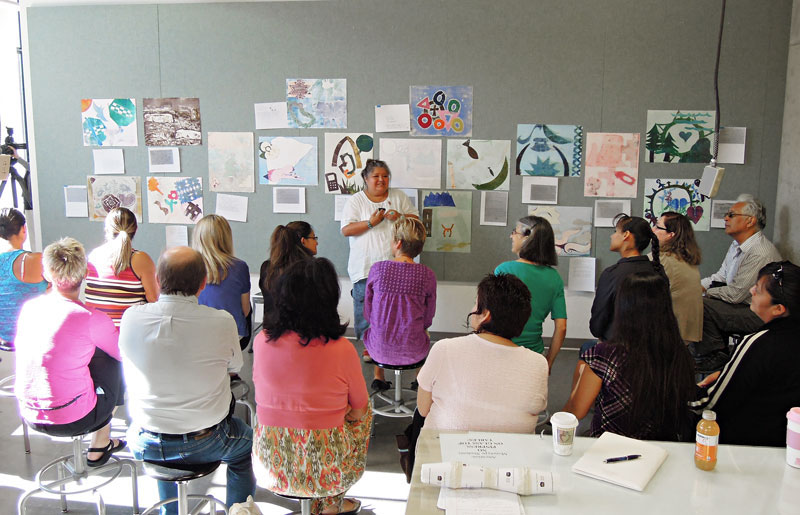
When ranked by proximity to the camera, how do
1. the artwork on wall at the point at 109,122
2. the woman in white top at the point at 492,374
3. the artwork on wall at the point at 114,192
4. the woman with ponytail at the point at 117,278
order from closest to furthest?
the woman in white top at the point at 492,374 < the woman with ponytail at the point at 117,278 < the artwork on wall at the point at 109,122 < the artwork on wall at the point at 114,192

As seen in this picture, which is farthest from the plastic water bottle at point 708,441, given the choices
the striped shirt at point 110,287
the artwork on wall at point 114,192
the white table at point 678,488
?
the artwork on wall at point 114,192

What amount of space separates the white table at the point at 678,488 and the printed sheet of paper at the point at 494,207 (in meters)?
3.17

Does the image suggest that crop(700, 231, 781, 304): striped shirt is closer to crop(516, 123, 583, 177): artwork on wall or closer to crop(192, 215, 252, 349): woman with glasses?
crop(516, 123, 583, 177): artwork on wall

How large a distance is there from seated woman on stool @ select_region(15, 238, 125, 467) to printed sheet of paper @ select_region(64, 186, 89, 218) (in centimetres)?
303

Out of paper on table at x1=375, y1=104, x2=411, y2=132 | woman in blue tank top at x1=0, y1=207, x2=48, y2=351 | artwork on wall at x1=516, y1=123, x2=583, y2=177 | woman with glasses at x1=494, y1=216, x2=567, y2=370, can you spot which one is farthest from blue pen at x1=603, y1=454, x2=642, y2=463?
paper on table at x1=375, y1=104, x2=411, y2=132

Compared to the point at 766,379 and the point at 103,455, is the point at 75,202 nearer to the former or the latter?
the point at 103,455

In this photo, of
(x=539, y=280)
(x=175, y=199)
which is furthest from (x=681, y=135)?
(x=175, y=199)

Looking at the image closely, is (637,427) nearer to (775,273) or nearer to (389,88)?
(775,273)

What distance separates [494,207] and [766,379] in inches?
117

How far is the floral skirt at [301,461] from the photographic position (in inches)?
86.2

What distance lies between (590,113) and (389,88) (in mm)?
1592

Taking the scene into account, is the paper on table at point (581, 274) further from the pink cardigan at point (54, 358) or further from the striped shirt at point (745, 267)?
the pink cardigan at point (54, 358)

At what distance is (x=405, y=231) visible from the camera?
11.4 feet

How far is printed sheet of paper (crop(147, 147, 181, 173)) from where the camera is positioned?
5.26 meters
